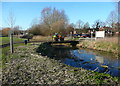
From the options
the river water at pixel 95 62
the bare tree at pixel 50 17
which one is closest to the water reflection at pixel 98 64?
the river water at pixel 95 62

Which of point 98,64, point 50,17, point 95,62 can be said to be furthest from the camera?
point 50,17

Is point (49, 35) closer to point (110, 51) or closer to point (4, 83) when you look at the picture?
point (110, 51)

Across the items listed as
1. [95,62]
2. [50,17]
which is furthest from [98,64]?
[50,17]

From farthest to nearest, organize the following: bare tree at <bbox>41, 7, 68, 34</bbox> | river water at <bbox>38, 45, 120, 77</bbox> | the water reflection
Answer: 1. bare tree at <bbox>41, 7, 68, 34</bbox>
2. river water at <bbox>38, 45, 120, 77</bbox>
3. the water reflection

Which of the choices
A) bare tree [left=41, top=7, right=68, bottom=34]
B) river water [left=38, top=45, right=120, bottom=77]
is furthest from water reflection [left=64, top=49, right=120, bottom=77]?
bare tree [left=41, top=7, right=68, bottom=34]

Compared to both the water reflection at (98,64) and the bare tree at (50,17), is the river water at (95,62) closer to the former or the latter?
the water reflection at (98,64)

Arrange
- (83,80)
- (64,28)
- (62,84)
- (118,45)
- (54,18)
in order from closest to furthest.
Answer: (62,84)
(83,80)
(118,45)
(64,28)
(54,18)

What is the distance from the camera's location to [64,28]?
3869 centimetres

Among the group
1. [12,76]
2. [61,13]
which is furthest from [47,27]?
[12,76]

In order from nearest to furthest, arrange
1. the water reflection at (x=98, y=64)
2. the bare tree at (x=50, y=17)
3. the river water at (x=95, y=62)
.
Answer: the water reflection at (x=98, y=64) < the river water at (x=95, y=62) < the bare tree at (x=50, y=17)

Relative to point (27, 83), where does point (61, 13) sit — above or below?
above

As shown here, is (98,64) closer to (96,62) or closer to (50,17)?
(96,62)

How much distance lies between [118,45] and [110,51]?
138 cm

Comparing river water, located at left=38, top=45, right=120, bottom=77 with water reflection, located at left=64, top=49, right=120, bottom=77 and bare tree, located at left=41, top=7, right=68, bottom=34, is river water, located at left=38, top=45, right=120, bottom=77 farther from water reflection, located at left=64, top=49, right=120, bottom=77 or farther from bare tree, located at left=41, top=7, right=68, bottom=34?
bare tree, located at left=41, top=7, right=68, bottom=34
